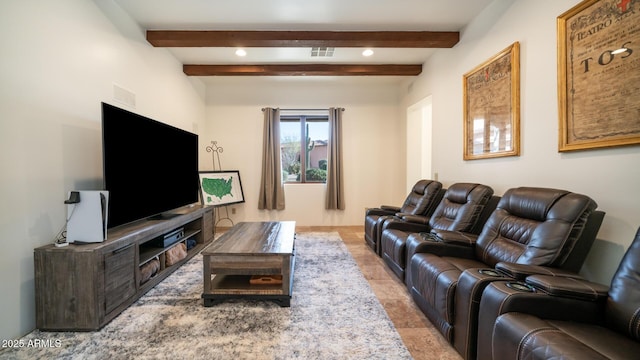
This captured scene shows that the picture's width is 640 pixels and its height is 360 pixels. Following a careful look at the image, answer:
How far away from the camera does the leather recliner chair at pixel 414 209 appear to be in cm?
342

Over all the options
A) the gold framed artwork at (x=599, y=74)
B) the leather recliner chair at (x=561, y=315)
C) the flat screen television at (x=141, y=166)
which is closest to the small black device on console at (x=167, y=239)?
the flat screen television at (x=141, y=166)

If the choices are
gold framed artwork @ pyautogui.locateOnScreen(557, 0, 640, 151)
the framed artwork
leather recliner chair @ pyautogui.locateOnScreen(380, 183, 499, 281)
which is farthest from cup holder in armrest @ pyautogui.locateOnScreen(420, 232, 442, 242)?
the framed artwork

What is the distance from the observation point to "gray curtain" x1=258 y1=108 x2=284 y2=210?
528cm

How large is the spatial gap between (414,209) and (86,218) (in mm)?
3410

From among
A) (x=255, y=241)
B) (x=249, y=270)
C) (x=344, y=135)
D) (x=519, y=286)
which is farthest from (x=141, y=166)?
(x=344, y=135)

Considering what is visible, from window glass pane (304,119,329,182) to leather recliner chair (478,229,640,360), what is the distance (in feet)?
14.3

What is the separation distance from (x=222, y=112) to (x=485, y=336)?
5327 mm

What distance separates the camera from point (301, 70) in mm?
4395

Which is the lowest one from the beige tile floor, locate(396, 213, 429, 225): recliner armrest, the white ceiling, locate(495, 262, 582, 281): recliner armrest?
the beige tile floor

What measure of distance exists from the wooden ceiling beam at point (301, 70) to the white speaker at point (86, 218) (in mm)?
3079

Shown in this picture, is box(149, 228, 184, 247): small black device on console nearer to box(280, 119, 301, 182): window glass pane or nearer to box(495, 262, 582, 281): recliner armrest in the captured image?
box(280, 119, 301, 182): window glass pane

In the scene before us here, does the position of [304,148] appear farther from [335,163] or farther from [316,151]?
[335,163]

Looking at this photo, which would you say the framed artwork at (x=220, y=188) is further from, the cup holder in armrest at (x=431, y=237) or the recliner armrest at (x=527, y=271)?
the recliner armrest at (x=527, y=271)

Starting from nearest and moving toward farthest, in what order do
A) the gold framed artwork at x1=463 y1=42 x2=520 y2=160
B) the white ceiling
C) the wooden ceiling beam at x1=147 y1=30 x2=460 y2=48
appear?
the gold framed artwork at x1=463 y1=42 x2=520 y2=160 → the white ceiling → the wooden ceiling beam at x1=147 y1=30 x2=460 y2=48
